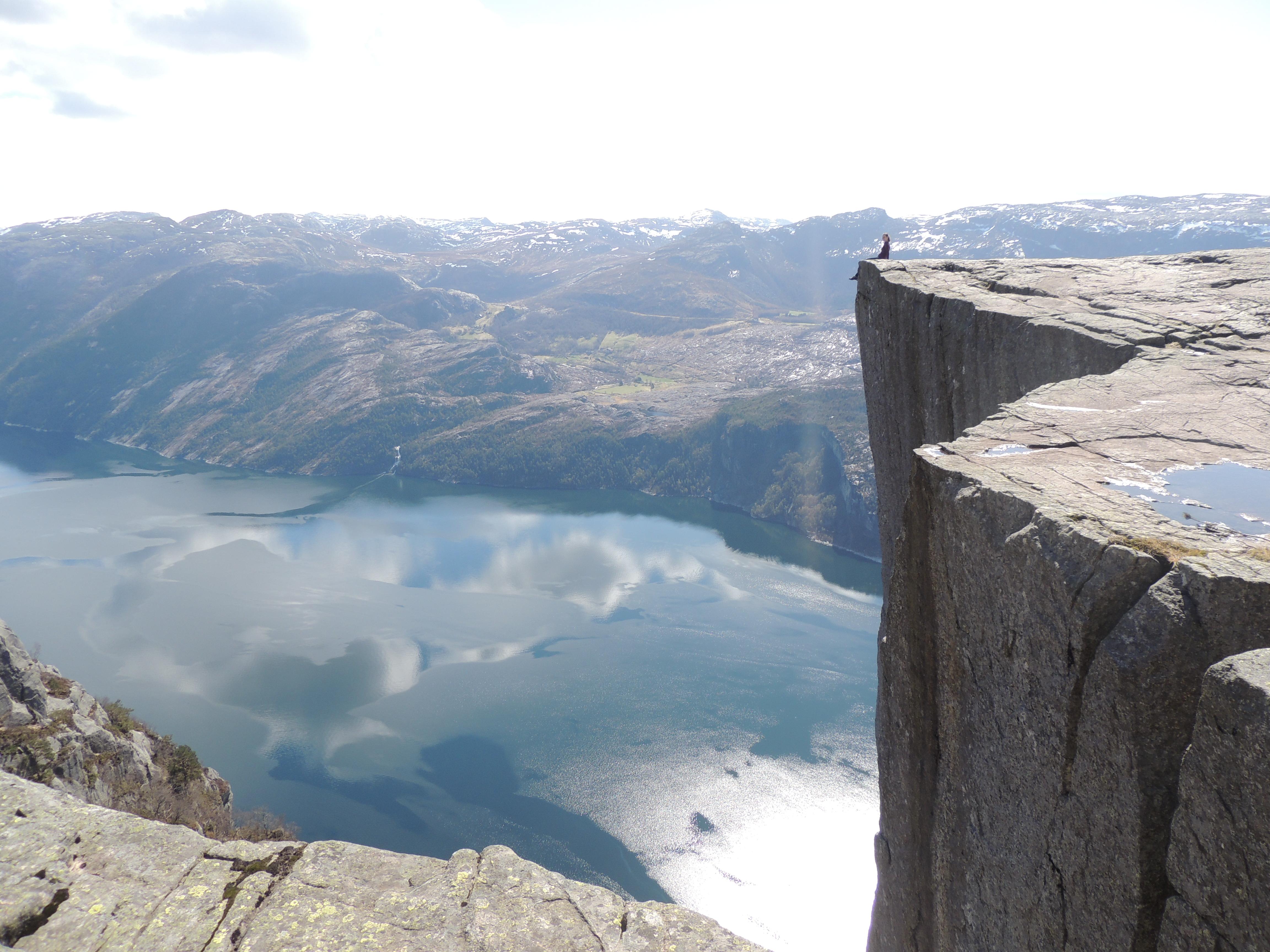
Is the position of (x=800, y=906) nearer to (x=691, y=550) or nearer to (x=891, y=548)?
(x=891, y=548)

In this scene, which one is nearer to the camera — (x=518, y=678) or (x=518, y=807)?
(x=518, y=807)

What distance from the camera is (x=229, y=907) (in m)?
9.07

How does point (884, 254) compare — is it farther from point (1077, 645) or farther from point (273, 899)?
point (273, 899)

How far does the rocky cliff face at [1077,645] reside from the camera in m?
4.48

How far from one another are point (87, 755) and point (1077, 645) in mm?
31190

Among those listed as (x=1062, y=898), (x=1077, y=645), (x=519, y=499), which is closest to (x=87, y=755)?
(x=1062, y=898)

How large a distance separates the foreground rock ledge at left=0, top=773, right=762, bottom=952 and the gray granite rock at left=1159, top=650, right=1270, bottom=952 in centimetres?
586

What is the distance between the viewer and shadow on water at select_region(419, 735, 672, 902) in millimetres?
47125

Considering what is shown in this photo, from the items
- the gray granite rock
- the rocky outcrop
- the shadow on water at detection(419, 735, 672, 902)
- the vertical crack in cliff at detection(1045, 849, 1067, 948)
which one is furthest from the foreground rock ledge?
the shadow on water at detection(419, 735, 672, 902)

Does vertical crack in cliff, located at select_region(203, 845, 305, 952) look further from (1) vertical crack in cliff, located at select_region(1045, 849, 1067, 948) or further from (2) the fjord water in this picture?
(2) the fjord water

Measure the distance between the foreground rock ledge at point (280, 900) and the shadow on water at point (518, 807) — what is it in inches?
1554

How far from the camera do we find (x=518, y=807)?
177 feet

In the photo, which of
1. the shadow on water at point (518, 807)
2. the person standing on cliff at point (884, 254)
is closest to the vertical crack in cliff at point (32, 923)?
the person standing on cliff at point (884, 254)

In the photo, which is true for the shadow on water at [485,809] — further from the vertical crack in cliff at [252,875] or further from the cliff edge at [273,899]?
the vertical crack in cliff at [252,875]
